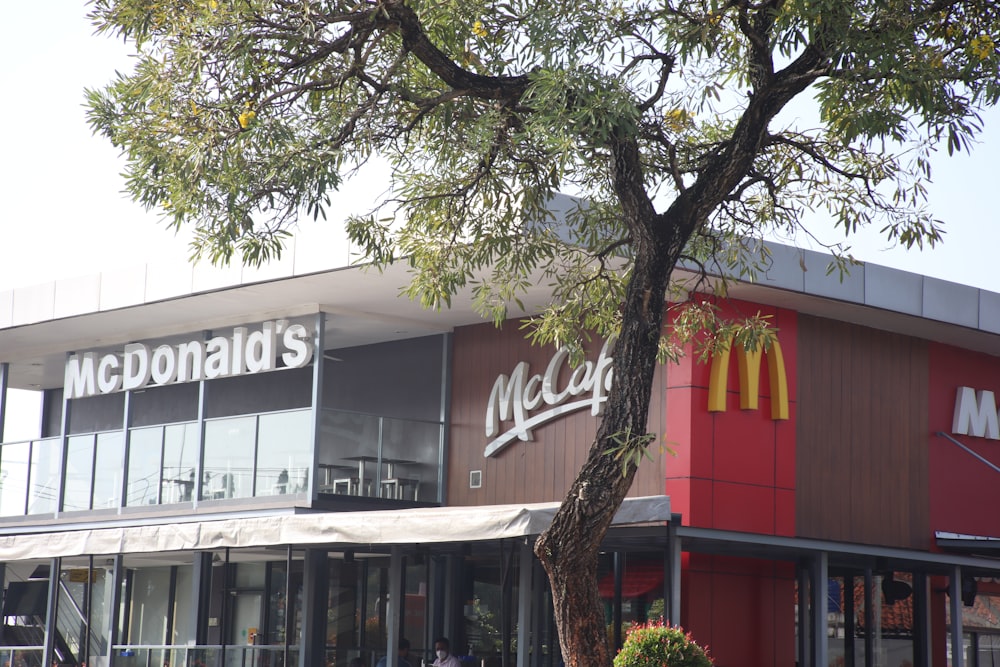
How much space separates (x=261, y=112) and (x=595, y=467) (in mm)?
3444

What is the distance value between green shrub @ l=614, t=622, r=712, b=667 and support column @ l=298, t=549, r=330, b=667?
8.40m

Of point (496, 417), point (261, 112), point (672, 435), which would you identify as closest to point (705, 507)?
point (672, 435)

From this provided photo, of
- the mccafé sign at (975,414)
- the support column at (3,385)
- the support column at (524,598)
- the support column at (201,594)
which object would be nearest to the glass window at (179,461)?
the support column at (201,594)

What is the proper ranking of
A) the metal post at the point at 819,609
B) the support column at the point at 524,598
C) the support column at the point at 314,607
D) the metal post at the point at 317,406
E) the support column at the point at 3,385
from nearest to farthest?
1. the support column at the point at 524,598
2. the metal post at the point at 819,609
3. the metal post at the point at 317,406
4. the support column at the point at 314,607
5. the support column at the point at 3,385

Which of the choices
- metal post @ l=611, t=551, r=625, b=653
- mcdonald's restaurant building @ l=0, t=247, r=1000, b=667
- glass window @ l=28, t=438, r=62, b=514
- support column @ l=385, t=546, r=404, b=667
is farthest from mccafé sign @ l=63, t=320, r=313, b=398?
metal post @ l=611, t=551, r=625, b=653

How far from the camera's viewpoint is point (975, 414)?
59.5ft

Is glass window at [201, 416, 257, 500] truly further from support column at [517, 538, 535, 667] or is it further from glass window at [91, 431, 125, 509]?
support column at [517, 538, 535, 667]

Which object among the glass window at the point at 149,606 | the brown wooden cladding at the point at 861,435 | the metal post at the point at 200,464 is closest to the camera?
the brown wooden cladding at the point at 861,435

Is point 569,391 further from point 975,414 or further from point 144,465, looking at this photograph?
point 144,465

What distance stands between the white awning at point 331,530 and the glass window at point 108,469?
167cm

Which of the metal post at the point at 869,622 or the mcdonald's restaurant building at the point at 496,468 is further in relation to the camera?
the metal post at the point at 869,622

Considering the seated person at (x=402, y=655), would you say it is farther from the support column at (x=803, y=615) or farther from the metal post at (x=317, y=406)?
the support column at (x=803, y=615)

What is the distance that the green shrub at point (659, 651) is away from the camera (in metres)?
9.66

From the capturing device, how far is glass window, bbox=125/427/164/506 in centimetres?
1859
